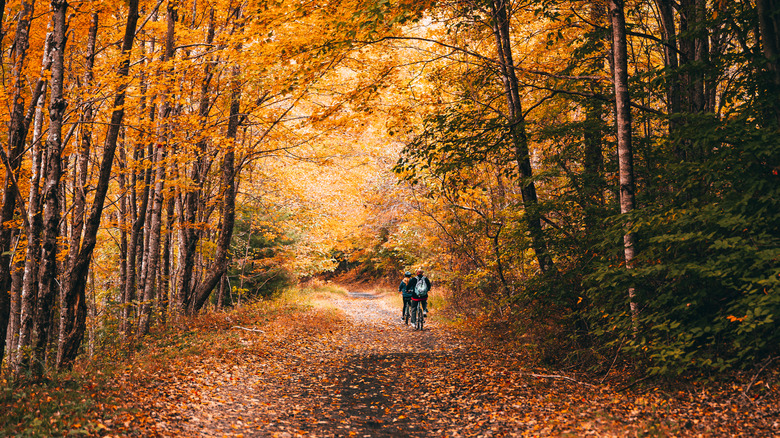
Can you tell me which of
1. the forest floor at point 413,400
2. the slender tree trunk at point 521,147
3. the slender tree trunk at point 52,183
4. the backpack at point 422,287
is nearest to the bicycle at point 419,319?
the backpack at point 422,287

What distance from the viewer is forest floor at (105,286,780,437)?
4969 millimetres

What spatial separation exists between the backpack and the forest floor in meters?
3.04

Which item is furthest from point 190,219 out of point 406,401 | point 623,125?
point 623,125

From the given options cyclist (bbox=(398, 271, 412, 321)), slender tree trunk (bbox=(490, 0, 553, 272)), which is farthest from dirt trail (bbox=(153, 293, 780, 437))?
cyclist (bbox=(398, 271, 412, 321))

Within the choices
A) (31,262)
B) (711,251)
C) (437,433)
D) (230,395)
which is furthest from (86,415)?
(711,251)

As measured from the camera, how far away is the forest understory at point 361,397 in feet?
16.1

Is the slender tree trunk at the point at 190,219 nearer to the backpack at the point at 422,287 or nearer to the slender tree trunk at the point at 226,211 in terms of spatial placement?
the slender tree trunk at the point at 226,211

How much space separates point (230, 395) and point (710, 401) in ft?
20.2

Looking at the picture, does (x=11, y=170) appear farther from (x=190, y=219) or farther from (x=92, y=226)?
(x=190, y=219)

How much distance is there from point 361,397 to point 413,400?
0.80m

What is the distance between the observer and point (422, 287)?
43.0ft

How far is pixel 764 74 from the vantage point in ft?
18.4

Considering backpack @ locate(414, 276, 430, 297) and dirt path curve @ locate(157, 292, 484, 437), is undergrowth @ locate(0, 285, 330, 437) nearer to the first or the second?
dirt path curve @ locate(157, 292, 484, 437)

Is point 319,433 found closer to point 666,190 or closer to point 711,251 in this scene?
point 711,251
